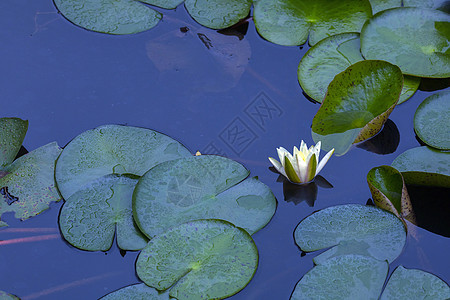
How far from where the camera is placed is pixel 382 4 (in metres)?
3.01

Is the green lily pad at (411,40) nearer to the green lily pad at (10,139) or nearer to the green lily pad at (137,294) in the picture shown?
the green lily pad at (137,294)

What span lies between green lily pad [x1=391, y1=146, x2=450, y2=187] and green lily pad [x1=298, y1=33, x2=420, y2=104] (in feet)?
1.17

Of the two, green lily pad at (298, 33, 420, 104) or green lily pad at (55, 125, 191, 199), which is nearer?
green lily pad at (55, 125, 191, 199)

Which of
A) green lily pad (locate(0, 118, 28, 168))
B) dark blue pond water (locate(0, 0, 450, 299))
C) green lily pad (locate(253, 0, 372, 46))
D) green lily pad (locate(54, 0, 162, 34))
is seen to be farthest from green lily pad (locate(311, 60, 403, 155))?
green lily pad (locate(0, 118, 28, 168))

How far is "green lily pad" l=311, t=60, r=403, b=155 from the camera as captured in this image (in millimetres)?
2428

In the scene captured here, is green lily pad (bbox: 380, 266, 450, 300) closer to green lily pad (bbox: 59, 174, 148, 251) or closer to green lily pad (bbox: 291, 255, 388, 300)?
green lily pad (bbox: 291, 255, 388, 300)

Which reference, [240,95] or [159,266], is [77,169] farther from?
[240,95]

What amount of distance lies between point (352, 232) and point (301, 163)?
1.25 feet

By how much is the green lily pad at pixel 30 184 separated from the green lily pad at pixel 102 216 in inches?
5.7

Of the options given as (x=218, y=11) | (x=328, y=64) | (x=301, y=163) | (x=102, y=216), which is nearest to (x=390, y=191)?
(x=301, y=163)

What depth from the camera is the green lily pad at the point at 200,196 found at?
211 centimetres

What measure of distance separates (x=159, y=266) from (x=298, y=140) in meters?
0.98

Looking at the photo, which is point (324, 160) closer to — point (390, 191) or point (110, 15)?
point (390, 191)

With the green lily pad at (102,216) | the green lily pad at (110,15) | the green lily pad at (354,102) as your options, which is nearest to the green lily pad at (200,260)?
the green lily pad at (102,216)
